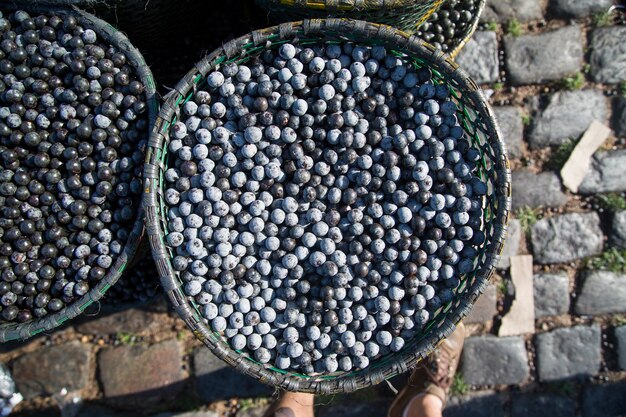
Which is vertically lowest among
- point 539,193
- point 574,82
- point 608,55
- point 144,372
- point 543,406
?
point 543,406

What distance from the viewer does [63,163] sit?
211cm

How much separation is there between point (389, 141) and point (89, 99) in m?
1.22

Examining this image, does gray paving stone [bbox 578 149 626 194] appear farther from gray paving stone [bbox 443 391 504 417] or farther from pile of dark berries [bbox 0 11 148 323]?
pile of dark berries [bbox 0 11 148 323]

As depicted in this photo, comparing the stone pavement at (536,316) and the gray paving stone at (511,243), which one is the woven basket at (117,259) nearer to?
the stone pavement at (536,316)

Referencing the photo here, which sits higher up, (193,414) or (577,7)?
(577,7)

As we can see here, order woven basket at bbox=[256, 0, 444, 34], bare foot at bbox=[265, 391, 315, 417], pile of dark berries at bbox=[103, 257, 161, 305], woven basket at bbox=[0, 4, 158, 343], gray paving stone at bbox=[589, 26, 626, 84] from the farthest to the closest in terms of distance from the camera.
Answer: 1. gray paving stone at bbox=[589, 26, 626, 84]
2. bare foot at bbox=[265, 391, 315, 417]
3. pile of dark berries at bbox=[103, 257, 161, 305]
4. woven basket at bbox=[0, 4, 158, 343]
5. woven basket at bbox=[256, 0, 444, 34]

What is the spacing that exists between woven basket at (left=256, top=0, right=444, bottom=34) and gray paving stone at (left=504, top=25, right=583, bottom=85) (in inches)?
50.9

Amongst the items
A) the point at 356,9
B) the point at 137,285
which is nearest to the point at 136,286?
the point at 137,285

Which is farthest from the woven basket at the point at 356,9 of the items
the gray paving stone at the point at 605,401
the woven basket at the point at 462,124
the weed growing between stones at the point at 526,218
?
the gray paving stone at the point at 605,401

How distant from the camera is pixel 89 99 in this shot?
6.77 feet

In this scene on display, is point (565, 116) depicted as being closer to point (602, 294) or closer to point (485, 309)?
point (602, 294)

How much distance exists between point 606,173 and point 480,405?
1.62 m

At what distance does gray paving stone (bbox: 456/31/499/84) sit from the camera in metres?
3.21

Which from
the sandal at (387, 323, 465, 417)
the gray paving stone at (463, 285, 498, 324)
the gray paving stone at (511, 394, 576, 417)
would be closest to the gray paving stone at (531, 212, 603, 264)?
the gray paving stone at (463, 285, 498, 324)
